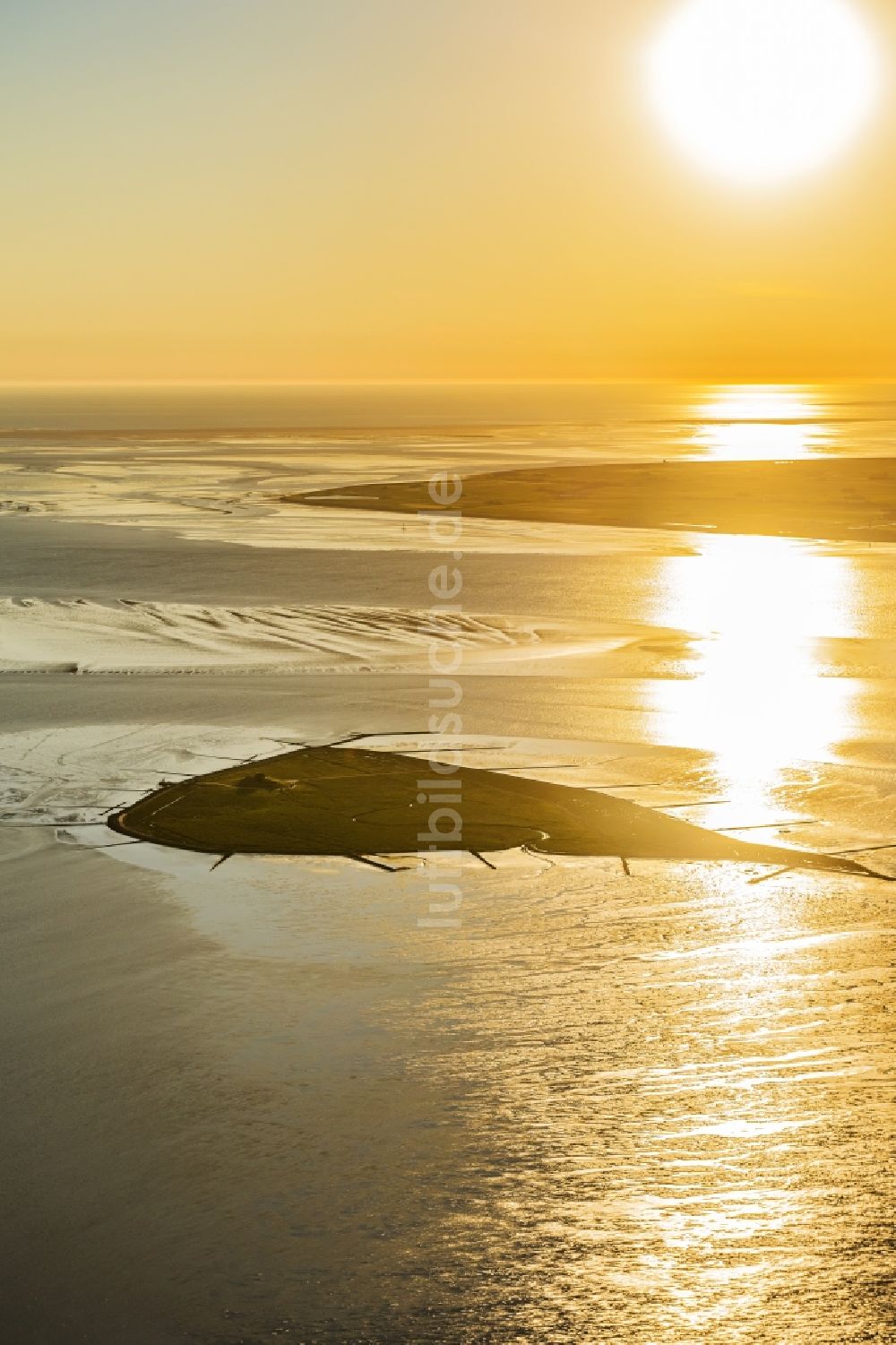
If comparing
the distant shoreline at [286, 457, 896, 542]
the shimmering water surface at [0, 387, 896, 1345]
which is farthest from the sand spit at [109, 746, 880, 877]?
the distant shoreline at [286, 457, 896, 542]

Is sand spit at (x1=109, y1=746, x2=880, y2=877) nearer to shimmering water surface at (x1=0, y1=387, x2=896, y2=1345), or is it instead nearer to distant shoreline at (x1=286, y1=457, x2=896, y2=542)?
shimmering water surface at (x1=0, y1=387, x2=896, y2=1345)

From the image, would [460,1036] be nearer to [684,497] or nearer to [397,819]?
[397,819]

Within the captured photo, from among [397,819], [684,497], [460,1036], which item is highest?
[684,497]

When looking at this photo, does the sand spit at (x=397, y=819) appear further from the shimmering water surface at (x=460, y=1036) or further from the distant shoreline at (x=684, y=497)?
the distant shoreline at (x=684, y=497)

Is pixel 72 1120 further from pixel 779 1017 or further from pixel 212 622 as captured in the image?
pixel 212 622

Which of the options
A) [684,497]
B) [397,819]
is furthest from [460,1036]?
[684,497]

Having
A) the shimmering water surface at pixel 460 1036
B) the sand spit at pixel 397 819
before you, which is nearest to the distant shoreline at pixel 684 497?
the shimmering water surface at pixel 460 1036
